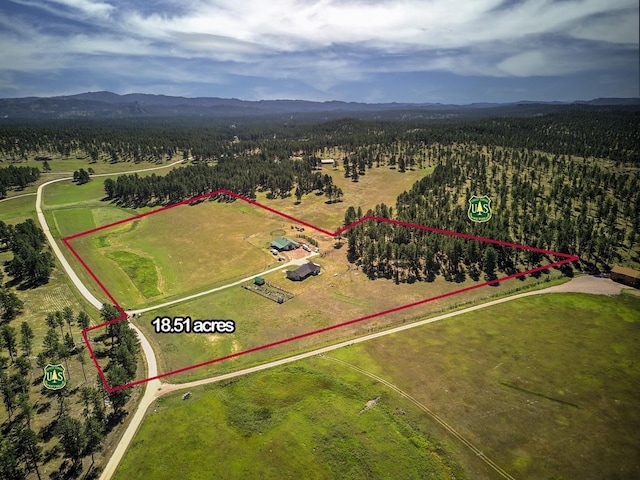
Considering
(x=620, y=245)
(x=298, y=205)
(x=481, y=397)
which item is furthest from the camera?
(x=298, y=205)

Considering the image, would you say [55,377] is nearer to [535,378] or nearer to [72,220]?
[535,378]

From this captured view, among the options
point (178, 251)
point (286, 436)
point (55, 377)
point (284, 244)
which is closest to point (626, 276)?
point (284, 244)

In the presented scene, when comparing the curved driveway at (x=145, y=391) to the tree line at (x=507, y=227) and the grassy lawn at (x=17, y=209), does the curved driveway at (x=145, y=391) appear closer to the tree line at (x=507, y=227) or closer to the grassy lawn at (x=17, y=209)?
the grassy lawn at (x=17, y=209)

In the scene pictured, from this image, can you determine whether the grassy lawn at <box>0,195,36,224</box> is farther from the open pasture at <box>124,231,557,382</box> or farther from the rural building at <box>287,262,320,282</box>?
the rural building at <box>287,262,320,282</box>

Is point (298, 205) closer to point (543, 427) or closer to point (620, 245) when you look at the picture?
point (620, 245)

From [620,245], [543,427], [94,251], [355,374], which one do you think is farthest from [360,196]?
[543,427]

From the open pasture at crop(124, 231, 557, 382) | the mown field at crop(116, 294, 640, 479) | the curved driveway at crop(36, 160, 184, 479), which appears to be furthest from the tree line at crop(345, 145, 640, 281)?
the curved driveway at crop(36, 160, 184, 479)
